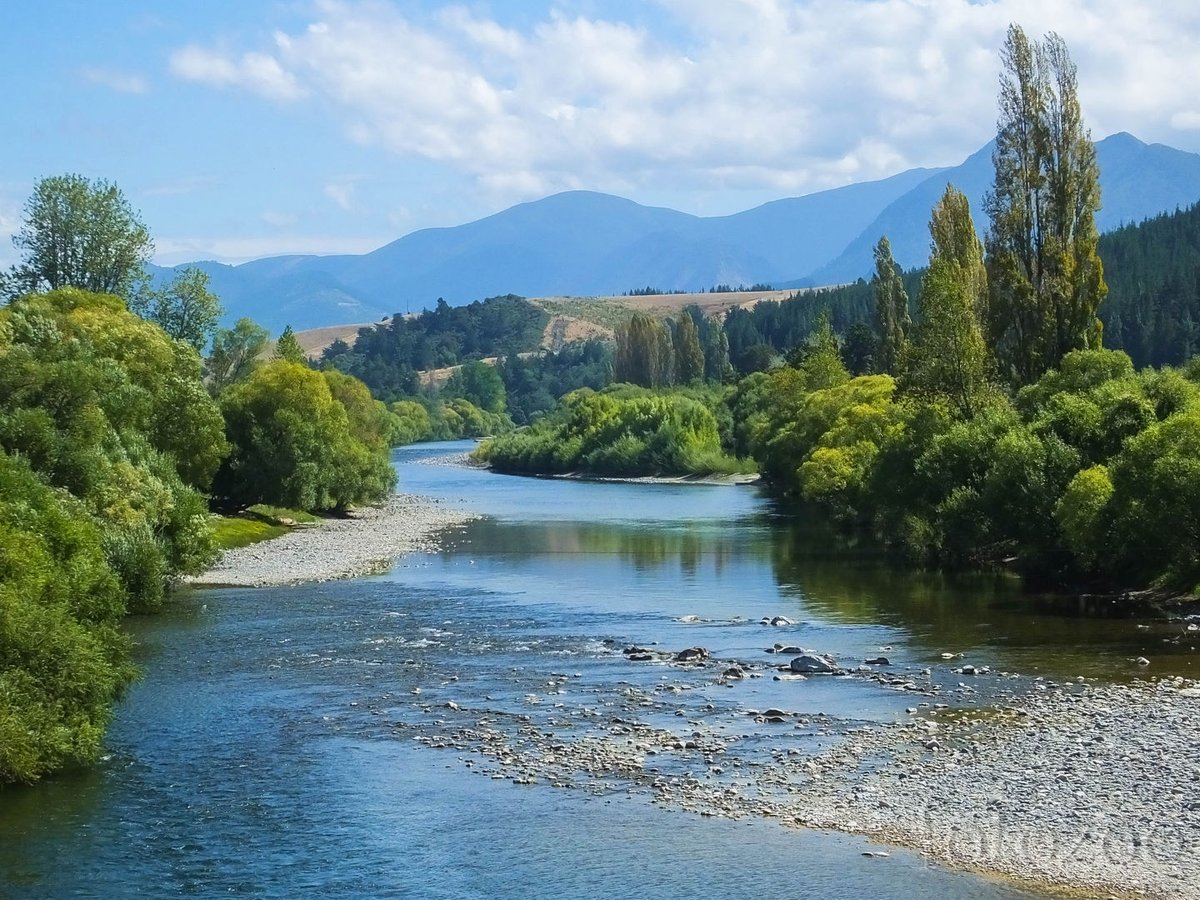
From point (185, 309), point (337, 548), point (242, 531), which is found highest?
point (185, 309)

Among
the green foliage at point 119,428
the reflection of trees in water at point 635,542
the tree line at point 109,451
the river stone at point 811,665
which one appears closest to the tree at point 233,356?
the tree line at point 109,451

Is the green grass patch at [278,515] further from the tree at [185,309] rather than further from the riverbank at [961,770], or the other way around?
the riverbank at [961,770]

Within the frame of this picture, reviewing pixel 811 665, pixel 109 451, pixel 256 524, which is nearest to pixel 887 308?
pixel 256 524

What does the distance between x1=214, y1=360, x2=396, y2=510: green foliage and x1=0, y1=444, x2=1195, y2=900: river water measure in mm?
30665

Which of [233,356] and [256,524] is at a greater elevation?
[233,356]

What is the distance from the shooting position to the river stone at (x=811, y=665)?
40.8m

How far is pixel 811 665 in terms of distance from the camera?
135 ft

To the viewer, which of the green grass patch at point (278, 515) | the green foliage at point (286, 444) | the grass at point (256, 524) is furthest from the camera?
the green foliage at point (286, 444)

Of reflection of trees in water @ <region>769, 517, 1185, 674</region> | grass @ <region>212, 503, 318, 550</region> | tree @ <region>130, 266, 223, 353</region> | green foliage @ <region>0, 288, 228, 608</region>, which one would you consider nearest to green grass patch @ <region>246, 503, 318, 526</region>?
grass @ <region>212, 503, 318, 550</region>

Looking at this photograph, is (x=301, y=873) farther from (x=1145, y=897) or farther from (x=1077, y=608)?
(x=1077, y=608)

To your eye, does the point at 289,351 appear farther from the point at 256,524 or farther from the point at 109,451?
the point at 109,451

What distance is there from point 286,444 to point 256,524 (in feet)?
24.6

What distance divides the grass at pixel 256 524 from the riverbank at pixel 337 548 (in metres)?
1.03

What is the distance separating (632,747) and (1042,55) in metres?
57.8
